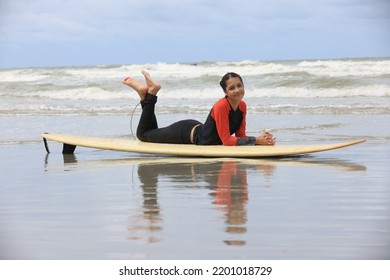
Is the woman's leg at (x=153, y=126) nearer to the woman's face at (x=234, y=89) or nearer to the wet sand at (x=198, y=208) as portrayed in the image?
the wet sand at (x=198, y=208)

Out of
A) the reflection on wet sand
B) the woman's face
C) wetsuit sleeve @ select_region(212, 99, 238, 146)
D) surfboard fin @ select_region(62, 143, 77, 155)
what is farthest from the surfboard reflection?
surfboard fin @ select_region(62, 143, 77, 155)

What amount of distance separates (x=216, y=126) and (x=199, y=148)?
0.25m

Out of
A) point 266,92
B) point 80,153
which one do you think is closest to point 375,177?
point 80,153

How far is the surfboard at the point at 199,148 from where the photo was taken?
237 inches

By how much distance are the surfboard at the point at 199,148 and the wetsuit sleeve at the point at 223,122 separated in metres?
0.07

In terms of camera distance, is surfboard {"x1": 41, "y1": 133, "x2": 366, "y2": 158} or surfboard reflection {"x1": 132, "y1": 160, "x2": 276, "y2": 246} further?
surfboard {"x1": 41, "y1": 133, "x2": 366, "y2": 158}

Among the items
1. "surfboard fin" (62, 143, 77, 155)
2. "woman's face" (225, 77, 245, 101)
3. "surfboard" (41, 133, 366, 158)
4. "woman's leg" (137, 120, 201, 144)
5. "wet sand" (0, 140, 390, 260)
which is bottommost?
"wet sand" (0, 140, 390, 260)

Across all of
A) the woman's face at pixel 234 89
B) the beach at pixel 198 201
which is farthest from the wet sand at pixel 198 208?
the woman's face at pixel 234 89

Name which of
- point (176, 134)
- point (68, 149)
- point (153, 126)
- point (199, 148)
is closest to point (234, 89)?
point (199, 148)

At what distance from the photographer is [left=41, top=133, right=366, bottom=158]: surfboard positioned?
6.01 metres

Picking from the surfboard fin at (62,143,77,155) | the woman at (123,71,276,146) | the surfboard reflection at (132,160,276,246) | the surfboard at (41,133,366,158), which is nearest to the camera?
the surfboard reflection at (132,160,276,246)

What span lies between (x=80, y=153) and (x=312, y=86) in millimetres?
10816

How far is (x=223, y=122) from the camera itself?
613cm

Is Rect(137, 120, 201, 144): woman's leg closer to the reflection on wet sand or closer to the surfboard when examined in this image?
the surfboard
